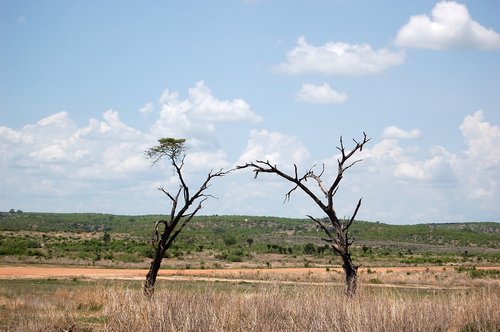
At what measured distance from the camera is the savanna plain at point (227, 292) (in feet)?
46.6

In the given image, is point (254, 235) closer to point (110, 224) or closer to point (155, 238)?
point (110, 224)

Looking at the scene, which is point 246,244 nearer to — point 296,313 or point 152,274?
point 152,274

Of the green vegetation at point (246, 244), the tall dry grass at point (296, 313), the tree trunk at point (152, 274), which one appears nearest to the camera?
the tall dry grass at point (296, 313)

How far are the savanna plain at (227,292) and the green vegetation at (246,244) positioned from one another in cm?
38

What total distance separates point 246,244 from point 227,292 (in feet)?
254

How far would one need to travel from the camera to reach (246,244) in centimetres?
10462

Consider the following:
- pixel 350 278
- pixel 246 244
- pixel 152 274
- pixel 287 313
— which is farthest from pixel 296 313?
pixel 246 244

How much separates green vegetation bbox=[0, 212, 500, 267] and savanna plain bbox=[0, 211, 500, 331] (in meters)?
0.38

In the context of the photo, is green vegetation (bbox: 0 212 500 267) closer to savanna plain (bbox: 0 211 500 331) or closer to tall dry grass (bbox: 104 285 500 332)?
savanna plain (bbox: 0 211 500 331)

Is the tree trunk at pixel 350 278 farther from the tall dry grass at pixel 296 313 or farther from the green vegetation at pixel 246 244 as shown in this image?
the green vegetation at pixel 246 244

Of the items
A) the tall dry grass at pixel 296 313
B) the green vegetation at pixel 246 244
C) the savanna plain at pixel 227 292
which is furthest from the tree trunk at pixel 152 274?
the green vegetation at pixel 246 244

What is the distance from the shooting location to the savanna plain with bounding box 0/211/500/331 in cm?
1422

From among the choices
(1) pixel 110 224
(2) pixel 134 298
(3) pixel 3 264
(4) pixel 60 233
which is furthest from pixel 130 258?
(1) pixel 110 224

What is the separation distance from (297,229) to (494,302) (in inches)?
5238
